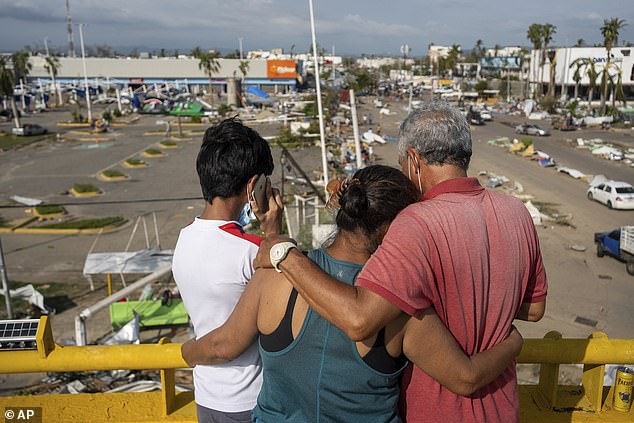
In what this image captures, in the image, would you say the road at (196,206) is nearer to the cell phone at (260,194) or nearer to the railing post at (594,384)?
the railing post at (594,384)

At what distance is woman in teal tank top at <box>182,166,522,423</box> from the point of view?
1717 mm

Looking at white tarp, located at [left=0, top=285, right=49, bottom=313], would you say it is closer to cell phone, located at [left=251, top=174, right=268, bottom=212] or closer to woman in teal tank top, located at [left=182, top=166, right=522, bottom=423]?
cell phone, located at [left=251, top=174, right=268, bottom=212]

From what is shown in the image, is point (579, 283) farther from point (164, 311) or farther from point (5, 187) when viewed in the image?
point (5, 187)

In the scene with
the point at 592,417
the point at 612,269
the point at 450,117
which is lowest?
the point at 612,269

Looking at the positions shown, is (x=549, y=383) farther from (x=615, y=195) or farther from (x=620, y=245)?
(x=615, y=195)

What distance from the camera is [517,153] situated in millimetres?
35375

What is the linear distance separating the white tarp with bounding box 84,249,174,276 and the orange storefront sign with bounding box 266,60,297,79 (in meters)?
66.5

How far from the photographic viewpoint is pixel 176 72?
77.8 meters

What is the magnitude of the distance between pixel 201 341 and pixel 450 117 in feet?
4.28

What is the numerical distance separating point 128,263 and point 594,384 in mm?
12334

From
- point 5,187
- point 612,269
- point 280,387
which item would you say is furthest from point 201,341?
point 5,187

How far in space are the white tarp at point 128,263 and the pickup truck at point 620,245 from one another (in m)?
12.4

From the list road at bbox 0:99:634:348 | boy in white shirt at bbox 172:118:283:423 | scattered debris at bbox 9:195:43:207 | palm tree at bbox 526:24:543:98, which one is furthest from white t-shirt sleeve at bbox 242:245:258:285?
palm tree at bbox 526:24:543:98

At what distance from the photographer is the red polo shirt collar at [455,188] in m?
1.89
